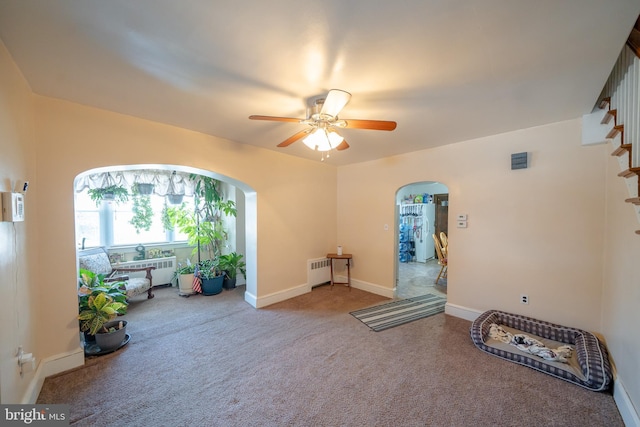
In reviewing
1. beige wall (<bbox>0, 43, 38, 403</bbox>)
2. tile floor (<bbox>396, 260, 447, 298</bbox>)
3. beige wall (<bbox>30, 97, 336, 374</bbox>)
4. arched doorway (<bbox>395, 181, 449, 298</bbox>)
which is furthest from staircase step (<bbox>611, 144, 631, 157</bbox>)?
arched doorway (<bbox>395, 181, 449, 298</bbox>)

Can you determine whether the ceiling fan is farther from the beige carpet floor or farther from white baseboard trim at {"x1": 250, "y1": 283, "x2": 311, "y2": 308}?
white baseboard trim at {"x1": 250, "y1": 283, "x2": 311, "y2": 308}

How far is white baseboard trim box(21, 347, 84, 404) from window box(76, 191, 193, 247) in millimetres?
2714

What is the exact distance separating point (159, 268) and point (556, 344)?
594 centimetres

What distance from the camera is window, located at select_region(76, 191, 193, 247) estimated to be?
429 centimetres

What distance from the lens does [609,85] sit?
2.02m

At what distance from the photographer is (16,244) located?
1608 mm

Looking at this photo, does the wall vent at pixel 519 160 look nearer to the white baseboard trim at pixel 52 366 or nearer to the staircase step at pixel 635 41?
the staircase step at pixel 635 41

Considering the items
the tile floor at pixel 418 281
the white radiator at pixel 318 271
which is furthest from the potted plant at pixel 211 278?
the tile floor at pixel 418 281

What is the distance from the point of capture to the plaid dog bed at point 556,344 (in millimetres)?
1917

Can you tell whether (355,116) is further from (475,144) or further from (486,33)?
(475,144)

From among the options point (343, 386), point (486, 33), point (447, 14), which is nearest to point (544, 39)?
point (486, 33)

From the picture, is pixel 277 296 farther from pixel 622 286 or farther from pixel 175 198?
pixel 622 286

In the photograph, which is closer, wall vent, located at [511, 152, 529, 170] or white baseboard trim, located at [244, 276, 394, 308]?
wall vent, located at [511, 152, 529, 170]

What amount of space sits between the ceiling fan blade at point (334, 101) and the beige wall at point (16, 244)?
1.95m
